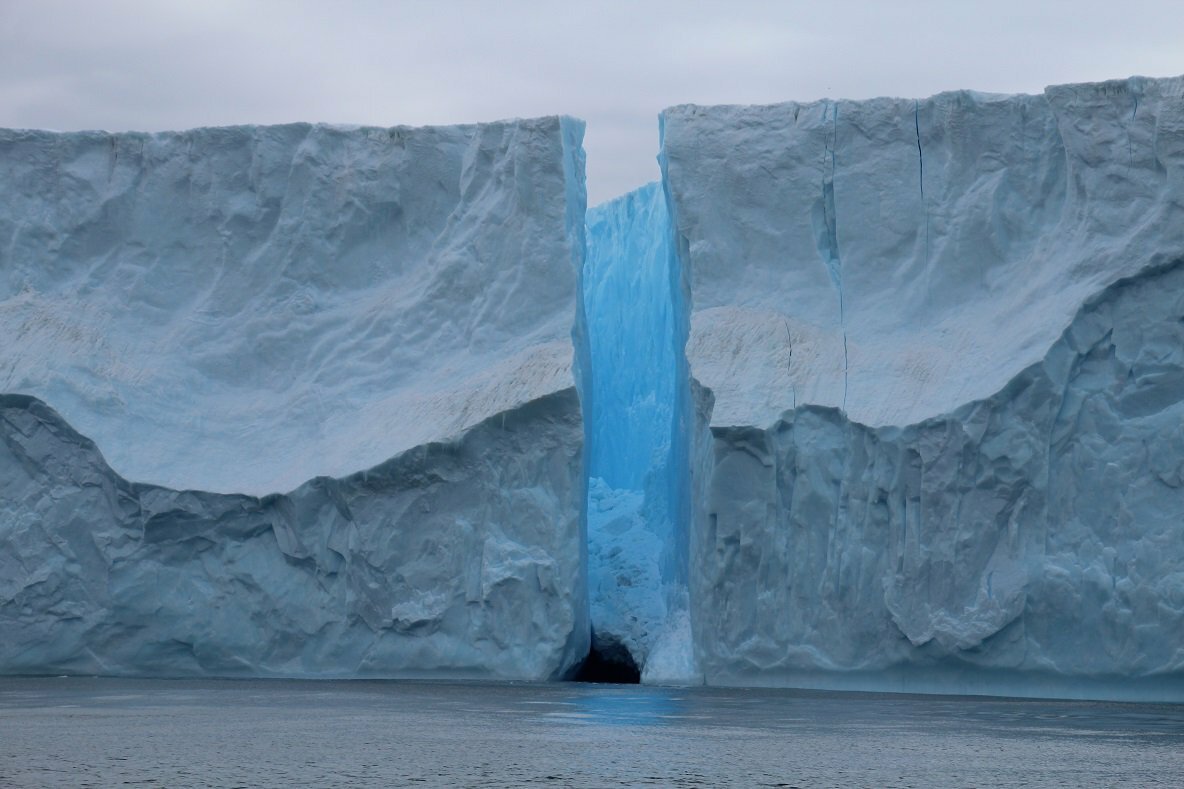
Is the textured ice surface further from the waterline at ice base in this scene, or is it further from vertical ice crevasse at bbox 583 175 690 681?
vertical ice crevasse at bbox 583 175 690 681

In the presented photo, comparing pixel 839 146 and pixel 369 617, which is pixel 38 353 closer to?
pixel 369 617

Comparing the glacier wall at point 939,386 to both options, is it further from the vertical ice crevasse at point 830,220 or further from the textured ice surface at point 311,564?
the textured ice surface at point 311,564

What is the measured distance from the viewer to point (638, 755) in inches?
284

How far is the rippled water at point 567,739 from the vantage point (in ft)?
21.0

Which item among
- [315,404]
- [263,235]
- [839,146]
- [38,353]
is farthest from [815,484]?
[38,353]

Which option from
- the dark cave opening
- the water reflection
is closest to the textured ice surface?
the dark cave opening

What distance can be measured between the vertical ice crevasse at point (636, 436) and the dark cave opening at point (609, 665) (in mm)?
30

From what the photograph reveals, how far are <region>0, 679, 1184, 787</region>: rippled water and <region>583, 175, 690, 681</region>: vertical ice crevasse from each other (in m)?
2.19

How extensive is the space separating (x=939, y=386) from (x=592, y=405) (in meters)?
3.51

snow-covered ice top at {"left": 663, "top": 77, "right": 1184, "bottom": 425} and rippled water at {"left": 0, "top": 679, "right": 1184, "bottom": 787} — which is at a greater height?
snow-covered ice top at {"left": 663, "top": 77, "right": 1184, "bottom": 425}

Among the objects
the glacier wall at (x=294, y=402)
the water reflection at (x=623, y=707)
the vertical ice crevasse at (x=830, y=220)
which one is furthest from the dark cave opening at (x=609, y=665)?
the vertical ice crevasse at (x=830, y=220)

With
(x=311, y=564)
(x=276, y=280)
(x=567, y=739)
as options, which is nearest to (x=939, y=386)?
(x=311, y=564)

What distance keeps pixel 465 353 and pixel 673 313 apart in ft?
7.30

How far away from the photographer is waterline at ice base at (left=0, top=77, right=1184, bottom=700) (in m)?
12.2
